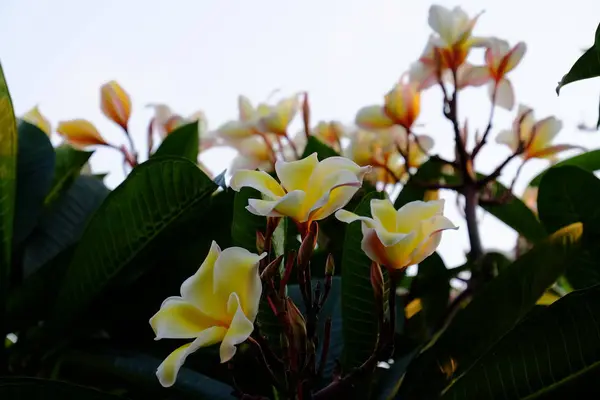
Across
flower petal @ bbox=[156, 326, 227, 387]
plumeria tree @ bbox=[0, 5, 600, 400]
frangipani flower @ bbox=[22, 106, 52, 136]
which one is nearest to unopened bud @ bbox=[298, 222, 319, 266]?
plumeria tree @ bbox=[0, 5, 600, 400]

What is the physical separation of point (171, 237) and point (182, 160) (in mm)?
159

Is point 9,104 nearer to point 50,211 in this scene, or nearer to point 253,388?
point 50,211

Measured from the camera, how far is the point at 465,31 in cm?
109

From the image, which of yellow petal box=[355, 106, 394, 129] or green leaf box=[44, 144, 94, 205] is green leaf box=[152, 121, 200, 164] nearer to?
green leaf box=[44, 144, 94, 205]

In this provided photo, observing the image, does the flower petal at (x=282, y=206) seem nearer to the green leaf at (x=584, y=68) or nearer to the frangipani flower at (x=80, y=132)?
the green leaf at (x=584, y=68)

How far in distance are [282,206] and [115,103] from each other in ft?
2.29

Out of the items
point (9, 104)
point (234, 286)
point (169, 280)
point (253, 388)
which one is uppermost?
point (9, 104)

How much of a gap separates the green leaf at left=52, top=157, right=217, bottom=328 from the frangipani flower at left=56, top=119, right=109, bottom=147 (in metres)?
0.34

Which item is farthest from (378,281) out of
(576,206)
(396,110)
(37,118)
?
(37,118)

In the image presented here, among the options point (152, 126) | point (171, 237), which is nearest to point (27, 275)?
point (171, 237)

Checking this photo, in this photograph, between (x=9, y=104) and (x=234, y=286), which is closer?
(x=234, y=286)

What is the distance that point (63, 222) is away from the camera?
3.67 ft

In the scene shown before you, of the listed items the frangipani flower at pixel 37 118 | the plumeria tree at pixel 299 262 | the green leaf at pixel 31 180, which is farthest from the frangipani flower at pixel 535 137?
the frangipani flower at pixel 37 118

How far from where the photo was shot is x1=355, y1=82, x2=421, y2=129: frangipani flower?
1136 millimetres
